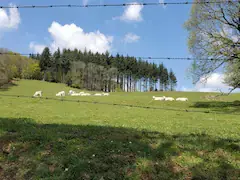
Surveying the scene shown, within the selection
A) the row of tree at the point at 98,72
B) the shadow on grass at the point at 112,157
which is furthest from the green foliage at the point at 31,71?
the shadow on grass at the point at 112,157

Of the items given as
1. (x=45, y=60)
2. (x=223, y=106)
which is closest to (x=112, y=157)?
(x=223, y=106)

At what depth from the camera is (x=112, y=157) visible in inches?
232

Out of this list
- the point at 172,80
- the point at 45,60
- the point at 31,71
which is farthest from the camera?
the point at 172,80

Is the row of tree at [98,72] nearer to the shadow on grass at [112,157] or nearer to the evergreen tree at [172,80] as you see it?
the evergreen tree at [172,80]

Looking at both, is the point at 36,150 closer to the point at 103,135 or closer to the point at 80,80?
the point at 103,135

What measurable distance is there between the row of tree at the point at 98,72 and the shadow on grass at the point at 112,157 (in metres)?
92.2

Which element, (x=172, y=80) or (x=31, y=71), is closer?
(x=31, y=71)

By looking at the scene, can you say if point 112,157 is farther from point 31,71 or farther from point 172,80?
point 172,80

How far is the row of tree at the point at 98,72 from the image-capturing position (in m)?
103

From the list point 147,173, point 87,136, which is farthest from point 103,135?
point 147,173

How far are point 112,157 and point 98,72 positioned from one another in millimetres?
101182

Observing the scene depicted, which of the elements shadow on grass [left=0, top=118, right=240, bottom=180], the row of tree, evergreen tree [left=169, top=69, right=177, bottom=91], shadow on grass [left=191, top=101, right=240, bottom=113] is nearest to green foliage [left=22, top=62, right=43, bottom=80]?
the row of tree

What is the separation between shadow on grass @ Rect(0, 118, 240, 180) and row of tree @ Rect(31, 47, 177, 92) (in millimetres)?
92192

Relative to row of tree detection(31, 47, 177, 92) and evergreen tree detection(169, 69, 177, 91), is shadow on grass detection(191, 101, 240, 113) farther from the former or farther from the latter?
evergreen tree detection(169, 69, 177, 91)
